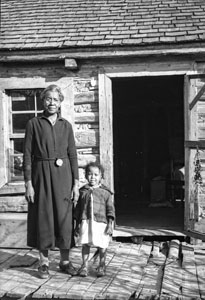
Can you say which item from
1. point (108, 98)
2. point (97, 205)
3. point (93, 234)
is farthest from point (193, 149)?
point (93, 234)

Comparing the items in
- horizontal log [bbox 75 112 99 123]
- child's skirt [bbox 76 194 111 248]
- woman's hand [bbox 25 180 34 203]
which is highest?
horizontal log [bbox 75 112 99 123]

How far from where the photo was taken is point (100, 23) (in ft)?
25.0

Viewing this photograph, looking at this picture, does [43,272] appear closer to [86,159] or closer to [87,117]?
[86,159]

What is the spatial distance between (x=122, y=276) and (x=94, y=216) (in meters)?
0.76

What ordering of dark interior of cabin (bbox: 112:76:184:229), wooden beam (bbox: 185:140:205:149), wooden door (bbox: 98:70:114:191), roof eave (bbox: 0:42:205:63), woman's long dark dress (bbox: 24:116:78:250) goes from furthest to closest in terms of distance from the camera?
dark interior of cabin (bbox: 112:76:184:229) → wooden door (bbox: 98:70:114:191) → roof eave (bbox: 0:42:205:63) → wooden beam (bbox: 185:140:205:149) → woman's long dark dress (bbox: 24:116:78:250)

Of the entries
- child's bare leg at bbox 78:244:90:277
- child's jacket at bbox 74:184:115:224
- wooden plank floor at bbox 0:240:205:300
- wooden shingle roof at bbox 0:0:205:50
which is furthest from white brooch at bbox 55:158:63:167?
wooden shingle roof at bbox 0:0:205:50

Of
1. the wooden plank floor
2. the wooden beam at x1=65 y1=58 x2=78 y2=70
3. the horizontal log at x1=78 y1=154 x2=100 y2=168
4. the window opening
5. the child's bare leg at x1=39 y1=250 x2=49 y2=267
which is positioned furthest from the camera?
the window opening

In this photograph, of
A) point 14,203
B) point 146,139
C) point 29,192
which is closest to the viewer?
point 29,192

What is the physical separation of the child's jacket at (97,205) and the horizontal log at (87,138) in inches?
76.8

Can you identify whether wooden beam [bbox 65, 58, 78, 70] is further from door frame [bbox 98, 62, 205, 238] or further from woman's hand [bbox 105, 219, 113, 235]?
woman's hand [bbox 105, 219, 113, 235]

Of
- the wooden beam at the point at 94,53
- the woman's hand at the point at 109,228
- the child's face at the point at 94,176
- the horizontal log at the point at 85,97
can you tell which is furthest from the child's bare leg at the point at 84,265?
the wooden beam at the point at 94,53

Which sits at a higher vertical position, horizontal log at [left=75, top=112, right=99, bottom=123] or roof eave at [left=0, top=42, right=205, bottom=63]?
roof eave at [left=0, top=42, right=205, bottom=63]

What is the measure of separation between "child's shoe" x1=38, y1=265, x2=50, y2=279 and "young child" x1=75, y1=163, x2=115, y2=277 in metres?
0.37

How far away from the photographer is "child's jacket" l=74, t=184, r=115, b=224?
5.24 m
